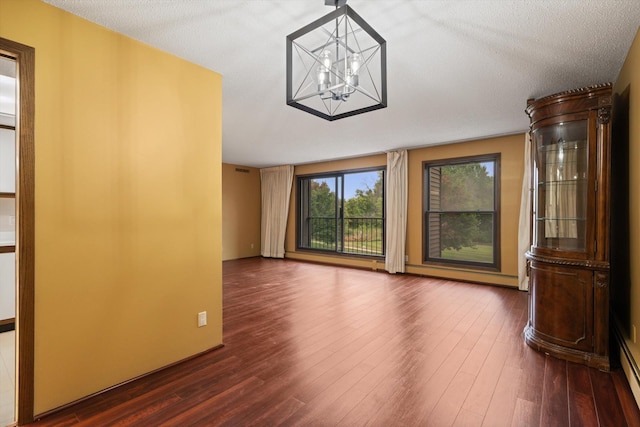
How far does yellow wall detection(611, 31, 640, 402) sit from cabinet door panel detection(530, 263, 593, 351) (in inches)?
9.7

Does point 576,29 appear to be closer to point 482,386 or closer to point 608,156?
point 608,156

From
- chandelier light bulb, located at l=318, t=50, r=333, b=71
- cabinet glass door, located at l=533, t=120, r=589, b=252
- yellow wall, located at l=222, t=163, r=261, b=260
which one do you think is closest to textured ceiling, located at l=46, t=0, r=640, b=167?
chandelier light bulb, located at l=318, t=50, r=333, b=71

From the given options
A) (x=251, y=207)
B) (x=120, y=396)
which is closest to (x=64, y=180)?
(x=120, y=396)

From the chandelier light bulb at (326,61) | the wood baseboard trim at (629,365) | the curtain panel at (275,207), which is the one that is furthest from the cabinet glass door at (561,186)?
the curtain panel at (275,207)

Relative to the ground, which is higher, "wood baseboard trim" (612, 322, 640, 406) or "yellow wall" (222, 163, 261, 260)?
"yellow wall" (222, 163, 261, 260)

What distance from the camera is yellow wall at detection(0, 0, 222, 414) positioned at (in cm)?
185

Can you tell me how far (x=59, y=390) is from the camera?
73.9 inches

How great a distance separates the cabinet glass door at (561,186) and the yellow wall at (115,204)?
9.82 ft

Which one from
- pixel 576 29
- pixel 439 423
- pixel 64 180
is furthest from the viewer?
pixel 576 29

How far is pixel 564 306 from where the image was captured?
261cm

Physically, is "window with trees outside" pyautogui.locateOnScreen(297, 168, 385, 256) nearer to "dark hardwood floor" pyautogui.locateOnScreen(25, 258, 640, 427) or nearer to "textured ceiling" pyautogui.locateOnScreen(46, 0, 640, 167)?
"textured ceiling" pyautogui.locateOnScreen(46, 0, 640, 167)

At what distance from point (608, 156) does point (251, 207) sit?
23.9ft

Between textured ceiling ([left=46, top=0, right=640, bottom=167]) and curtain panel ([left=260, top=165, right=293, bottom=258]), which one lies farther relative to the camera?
curtain panel ([left=260, top=165, right=293, bottom=258])

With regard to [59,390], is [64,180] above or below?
above
